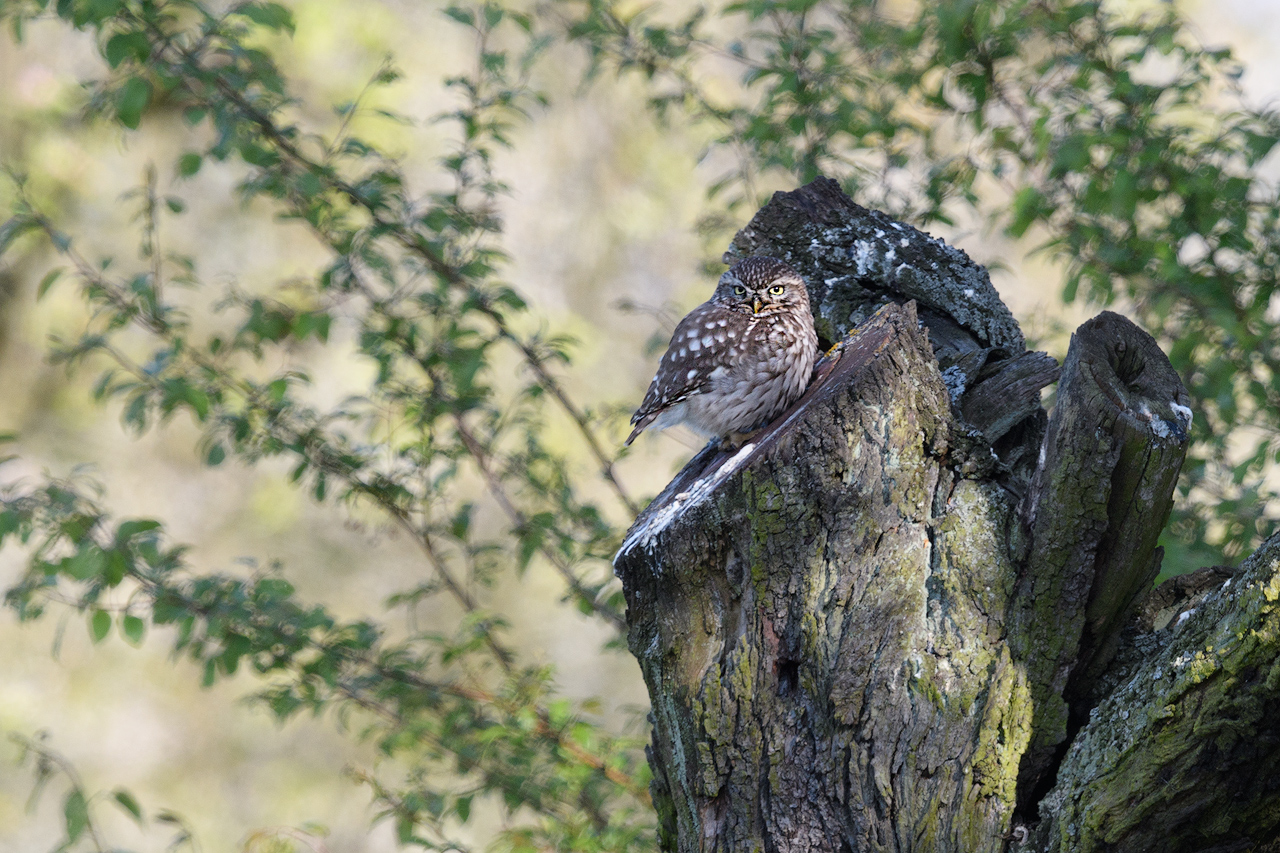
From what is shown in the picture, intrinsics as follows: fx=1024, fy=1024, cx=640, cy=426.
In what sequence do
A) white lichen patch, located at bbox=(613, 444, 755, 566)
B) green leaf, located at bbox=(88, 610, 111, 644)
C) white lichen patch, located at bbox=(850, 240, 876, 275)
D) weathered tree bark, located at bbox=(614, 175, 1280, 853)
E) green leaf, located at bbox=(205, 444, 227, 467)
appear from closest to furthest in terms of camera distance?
weathered tree bark, located at bbox=(614, 175, 1280, 853)
white lichen patch, located at bbox=(613, 444, 755, 566)
white lichen patch, located at bbox=(850, 240, 876, 275)
green leaf, located at bbox=(88, 610, 111, 644)
green leaf, located at bbox=(205, 444, 227, 467)

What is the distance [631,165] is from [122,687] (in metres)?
5.48

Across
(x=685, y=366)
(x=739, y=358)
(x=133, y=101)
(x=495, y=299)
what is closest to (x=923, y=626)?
(x=739, y=358)

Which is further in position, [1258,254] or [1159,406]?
[1258,254]

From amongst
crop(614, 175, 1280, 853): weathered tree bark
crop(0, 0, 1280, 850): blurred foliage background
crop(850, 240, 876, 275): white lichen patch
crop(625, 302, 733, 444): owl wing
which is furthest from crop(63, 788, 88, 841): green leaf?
crop(850, 240, 876, 275): white lichen patch

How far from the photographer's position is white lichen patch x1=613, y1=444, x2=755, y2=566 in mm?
2148

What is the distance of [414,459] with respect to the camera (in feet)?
12.8

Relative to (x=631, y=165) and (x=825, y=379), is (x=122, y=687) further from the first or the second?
(x=825, y=379)

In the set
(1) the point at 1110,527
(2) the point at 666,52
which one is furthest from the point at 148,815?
(1) the point at 1110,527

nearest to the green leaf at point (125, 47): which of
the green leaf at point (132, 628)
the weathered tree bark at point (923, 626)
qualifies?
A: the green leaf at point (132, 628)

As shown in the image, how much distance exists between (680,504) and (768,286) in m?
1.05

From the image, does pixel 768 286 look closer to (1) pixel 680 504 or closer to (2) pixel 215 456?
(1) pixel 680 504

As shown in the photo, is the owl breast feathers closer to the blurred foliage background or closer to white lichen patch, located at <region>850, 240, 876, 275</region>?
white lichen patch, located at <region>850, 240, 876, 275</region>

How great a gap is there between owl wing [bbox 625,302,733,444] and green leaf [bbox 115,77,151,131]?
1.75 metres

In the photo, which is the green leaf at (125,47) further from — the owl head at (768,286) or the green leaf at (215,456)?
the owl head at (768,286)
